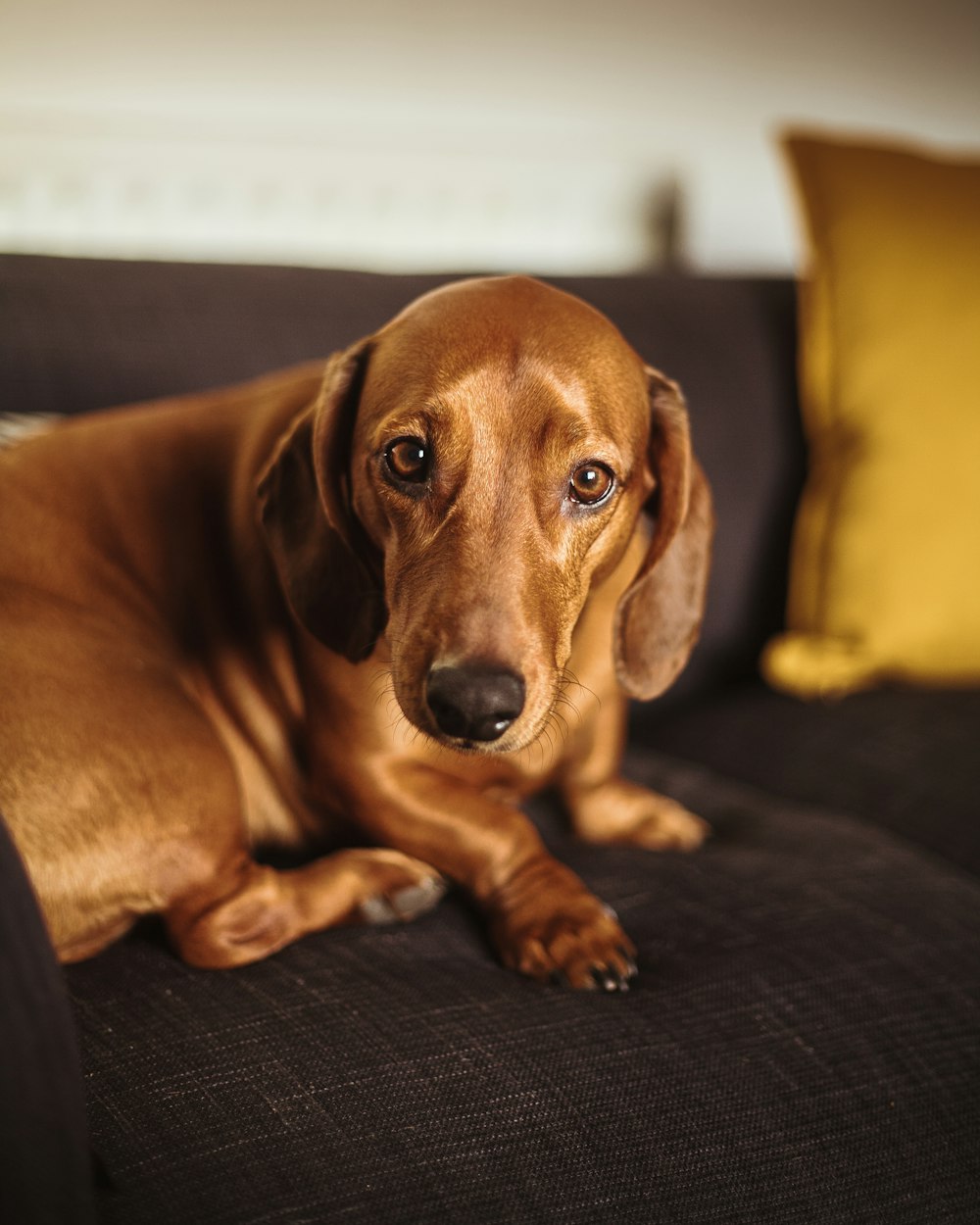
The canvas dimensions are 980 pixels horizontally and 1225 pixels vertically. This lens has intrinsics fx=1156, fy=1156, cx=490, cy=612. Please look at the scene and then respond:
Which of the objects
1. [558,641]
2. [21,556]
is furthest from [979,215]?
[21,556]

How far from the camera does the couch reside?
941mm

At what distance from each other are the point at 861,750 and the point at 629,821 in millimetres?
443

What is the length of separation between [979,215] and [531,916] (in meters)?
1.50

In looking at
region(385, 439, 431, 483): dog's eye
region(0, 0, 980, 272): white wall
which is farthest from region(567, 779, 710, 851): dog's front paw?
region(0, 0, 980, 272): white wall

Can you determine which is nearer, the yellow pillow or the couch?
the couch

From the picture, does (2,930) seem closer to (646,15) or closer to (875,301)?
(875,301)

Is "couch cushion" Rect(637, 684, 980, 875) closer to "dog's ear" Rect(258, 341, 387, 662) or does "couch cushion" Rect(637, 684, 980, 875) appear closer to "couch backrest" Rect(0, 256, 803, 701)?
"couch backrest" Rect(0, 256, 803, 701)

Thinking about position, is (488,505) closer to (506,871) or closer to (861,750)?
(506,871)

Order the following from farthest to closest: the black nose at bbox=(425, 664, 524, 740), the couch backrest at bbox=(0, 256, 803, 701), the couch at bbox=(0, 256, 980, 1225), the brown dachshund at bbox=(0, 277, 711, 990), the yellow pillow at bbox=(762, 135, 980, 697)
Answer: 1. the yellow pillow at bbox=(762, 135, 980, 697)
2. the couch backrest at bbox=(0, 256, 803, 701)
3. the brown dachshund at bbox=(0, 277, 711, 990)
4. the black nose at bbox=(425, 664, 524, 740)
5. the couch at bbox=(0, 256, 980, 1225)

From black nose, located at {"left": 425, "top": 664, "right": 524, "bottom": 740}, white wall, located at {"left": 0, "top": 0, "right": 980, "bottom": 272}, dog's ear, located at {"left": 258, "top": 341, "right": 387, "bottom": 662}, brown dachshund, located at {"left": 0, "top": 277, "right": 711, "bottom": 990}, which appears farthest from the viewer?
white wall, located at {"left": 0, "top": 0, "right": 980, "bottom": 272}

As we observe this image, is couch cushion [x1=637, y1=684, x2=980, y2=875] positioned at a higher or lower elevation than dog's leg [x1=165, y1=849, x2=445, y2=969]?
lower

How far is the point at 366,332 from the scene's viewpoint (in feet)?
6.31

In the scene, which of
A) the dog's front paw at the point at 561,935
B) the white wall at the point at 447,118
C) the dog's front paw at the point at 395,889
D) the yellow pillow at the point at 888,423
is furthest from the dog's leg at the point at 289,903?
the white wall at the point at 447,118

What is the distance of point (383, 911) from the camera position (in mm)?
1366
